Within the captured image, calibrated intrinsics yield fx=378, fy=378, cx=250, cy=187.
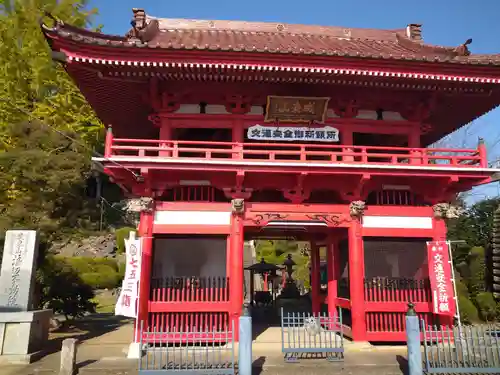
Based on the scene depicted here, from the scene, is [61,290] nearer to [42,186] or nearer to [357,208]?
[42,186]

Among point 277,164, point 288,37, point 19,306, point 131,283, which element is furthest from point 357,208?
point 19,306

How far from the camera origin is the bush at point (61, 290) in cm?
1501

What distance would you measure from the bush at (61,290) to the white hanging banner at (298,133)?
979cm

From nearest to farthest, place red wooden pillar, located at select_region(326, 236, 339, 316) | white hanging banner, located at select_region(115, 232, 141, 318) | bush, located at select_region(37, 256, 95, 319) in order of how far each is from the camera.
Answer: white hanging banner, located at select_region(115, 232, 141, 318), red wooden pillar, located at select_region(326, 236, 339, 316), bush, located at select_region(37, 256, 95, 319)

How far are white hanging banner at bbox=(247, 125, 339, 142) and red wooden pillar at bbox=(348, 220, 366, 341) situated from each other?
2.87m

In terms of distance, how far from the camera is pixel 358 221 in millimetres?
11781

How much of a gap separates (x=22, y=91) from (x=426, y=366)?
33114mm

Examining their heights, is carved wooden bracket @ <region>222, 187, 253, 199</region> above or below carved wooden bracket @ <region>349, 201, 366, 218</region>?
above

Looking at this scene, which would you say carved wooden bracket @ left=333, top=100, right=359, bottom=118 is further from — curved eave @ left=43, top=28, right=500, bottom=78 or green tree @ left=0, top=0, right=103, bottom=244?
green tree @ left=0, top=0, right=103, bottom=244

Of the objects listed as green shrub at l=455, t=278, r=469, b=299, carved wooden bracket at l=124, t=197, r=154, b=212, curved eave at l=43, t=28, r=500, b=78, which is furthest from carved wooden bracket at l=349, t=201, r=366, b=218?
green shrub at l=455, t=278, r=469, b=299

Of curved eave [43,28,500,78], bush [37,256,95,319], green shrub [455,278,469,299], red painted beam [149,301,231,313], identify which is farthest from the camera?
green shrub [455,278,469,299]

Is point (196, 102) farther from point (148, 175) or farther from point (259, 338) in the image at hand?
point (259, 338)

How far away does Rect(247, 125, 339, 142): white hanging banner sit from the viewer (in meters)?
12.2

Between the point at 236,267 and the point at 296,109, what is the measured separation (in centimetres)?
528
